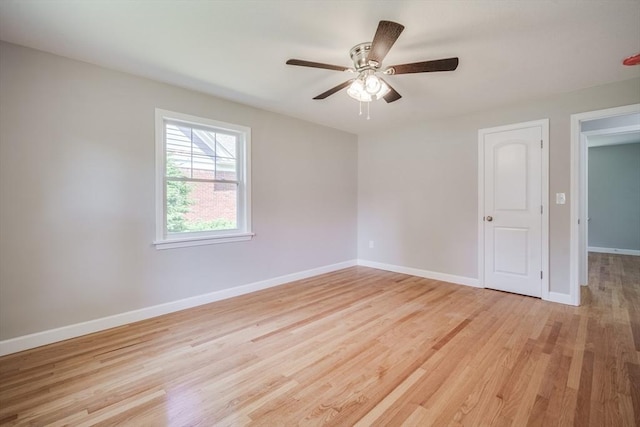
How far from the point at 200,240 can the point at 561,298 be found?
431 centimetres

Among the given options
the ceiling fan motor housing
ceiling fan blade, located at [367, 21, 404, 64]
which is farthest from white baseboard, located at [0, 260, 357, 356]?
ceiling fan blade, located at [367, 21, 404, 64]

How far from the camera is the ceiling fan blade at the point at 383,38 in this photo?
164 cm

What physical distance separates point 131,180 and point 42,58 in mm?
1168

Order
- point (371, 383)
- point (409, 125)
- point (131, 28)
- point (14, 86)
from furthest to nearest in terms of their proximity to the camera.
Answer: point (409, 125), point (14, 86), point (131, 28), point (371, 383)

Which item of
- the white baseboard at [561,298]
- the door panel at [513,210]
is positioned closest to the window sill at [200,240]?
the door panel at [513,210]

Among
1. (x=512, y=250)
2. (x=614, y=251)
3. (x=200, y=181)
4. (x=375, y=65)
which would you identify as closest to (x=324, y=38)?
(x=375, y=65)

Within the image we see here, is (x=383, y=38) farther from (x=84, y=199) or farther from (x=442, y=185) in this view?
(x=442, y=185)

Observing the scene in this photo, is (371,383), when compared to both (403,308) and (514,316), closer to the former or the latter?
(403,308)

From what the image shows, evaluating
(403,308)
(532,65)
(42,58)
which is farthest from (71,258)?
(532,65)

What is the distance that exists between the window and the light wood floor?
0.91 metres

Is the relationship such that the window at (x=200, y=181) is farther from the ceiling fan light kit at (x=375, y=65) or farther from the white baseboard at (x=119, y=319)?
the ceiling fan light kit at (x=375, y=65)

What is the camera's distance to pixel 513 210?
3719 millimetres

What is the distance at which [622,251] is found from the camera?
21.4 feet

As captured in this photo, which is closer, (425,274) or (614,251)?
(425,274)
